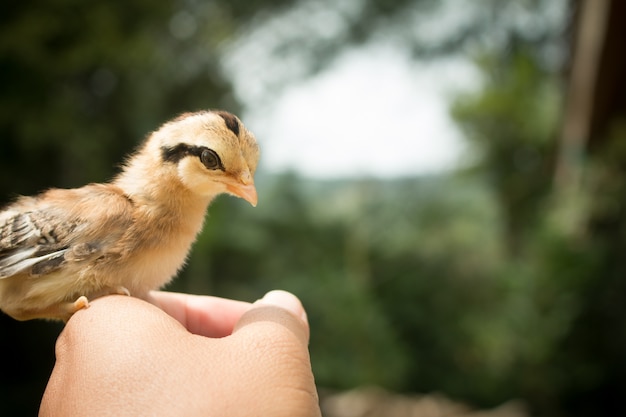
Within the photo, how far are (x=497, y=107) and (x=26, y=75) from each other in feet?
12.5

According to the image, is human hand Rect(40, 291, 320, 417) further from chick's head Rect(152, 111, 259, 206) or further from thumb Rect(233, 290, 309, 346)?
chick's head Rect(152, 111, 259, 206)

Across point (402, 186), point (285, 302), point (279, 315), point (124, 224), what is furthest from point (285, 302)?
point (402, 186)

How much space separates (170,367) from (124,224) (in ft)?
1.33

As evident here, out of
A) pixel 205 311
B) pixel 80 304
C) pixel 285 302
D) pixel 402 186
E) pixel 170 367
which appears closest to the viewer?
pixel 170 367

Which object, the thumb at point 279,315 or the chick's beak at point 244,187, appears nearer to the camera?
the thumb at point 279,315

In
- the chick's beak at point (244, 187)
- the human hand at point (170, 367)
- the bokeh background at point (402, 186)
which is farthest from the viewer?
the bokeh background at point (402, 186)

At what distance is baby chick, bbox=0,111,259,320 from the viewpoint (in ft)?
3.96

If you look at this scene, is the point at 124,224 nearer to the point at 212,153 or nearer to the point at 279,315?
the point at 212,153

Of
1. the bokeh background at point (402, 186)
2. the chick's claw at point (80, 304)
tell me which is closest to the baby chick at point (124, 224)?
the chick's claw at point (80, 304)

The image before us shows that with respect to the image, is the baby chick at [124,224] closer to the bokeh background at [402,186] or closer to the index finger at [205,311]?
the index finger at [205,311]

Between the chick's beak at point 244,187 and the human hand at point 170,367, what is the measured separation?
26 centimetres

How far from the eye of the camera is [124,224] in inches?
49.2

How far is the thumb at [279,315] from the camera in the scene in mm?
1137

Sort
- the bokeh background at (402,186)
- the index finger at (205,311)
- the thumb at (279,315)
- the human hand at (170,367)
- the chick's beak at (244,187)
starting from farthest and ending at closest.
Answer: the bokeh background at (402,186) < the index finger at (205,311) < the chick's beak at (244,187) < the thumb at (279,315) < the human hand at (170,367)
